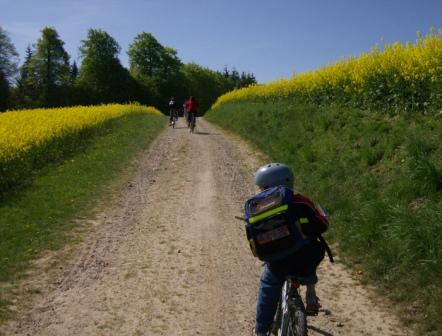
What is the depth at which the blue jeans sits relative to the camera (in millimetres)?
4094

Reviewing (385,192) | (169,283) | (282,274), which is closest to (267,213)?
(282,274)

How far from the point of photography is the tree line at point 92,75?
233 ft

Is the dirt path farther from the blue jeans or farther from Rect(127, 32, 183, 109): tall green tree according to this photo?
Rect(127, 32, 183, 109): tall green tree

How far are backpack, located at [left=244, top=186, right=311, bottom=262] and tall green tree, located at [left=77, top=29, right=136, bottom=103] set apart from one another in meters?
75.3

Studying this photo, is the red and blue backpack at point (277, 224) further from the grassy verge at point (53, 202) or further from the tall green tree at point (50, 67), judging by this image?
the tall green tree at point (50, 67)

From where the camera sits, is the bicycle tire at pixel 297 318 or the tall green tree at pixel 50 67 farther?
the tall green tree at pixel 50 67

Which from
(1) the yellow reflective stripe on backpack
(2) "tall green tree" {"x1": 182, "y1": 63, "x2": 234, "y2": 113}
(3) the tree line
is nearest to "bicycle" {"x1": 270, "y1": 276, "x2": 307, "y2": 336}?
(1) the yellow reflective stripe on backpack

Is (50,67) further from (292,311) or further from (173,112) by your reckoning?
(292,311)

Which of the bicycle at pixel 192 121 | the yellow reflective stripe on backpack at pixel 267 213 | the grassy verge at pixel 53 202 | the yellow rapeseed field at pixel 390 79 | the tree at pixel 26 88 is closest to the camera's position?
the yellow reflective stripe on backpack at pixel 267 213

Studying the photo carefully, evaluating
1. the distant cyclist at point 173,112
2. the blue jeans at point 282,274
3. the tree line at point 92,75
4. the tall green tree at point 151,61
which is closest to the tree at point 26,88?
the tree line at point 92,75

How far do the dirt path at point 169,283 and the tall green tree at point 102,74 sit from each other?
68352 mm

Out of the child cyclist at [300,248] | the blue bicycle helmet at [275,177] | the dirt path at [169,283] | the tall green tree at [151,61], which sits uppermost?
the tall green tree at [151,61]

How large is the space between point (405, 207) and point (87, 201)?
7409mm

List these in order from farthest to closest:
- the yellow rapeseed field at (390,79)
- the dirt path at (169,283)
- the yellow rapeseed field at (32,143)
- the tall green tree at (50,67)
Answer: the tall green tree at (50,67) < the yellow rapeseed field at (32,143) < the yellow rapeseed field at (390,79) < the dirt path at (169,283)
